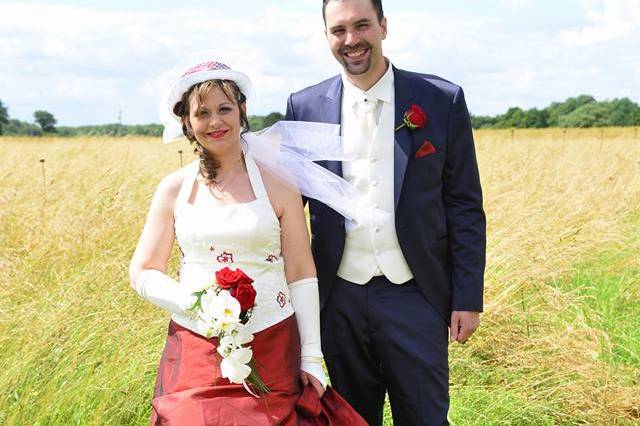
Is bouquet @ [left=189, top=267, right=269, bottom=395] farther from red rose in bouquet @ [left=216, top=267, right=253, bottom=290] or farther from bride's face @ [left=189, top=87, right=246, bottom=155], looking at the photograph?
bride's face @ [left=189, top=87, right=246, bottom=155]

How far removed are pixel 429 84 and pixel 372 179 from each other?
432mm

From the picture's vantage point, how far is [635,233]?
6824mm

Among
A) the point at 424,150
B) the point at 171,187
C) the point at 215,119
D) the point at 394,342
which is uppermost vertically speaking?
the point at 215,119

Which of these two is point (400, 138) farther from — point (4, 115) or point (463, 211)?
point (4, 115)

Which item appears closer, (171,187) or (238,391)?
(238,391)

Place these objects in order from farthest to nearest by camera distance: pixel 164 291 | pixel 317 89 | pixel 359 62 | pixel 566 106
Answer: pixel 566 106, pixel 317 89, pixel 359 62, pixel 164 291

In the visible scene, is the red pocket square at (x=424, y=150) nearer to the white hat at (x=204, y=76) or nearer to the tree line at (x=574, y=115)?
the white hat at (x=204, y=76)

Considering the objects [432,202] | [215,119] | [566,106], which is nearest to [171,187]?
[215,119]

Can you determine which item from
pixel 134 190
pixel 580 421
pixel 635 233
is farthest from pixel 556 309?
pixel 134 190

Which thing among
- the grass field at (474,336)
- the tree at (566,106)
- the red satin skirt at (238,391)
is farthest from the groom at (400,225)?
the tree at (566,106)

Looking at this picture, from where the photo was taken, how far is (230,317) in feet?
7.30

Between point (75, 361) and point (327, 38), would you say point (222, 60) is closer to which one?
point (327, 38)

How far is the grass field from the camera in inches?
137

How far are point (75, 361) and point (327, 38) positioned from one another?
1.85 meters
